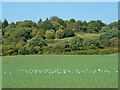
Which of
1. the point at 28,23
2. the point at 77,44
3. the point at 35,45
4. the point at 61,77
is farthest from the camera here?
the point at 28,23

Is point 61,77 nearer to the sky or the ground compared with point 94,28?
nearer to the ground

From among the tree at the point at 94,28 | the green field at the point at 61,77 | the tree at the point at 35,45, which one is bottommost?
the green field at the point at 61,77

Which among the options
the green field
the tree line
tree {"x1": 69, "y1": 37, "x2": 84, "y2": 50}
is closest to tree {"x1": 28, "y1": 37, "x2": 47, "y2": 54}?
the tree line

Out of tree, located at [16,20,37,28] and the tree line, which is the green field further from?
tree, located at [16,20,37,28]

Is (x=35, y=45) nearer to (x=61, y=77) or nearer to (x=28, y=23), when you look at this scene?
(x=28, y=23)

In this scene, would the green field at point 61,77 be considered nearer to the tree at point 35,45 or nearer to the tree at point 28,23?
the tree at point 35,45

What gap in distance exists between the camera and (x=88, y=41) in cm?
4225

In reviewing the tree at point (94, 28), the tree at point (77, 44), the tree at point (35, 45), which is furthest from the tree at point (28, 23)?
the tree at point (77, 44)

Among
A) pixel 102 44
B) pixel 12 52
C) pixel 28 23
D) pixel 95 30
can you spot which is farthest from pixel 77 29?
pixel 12 52

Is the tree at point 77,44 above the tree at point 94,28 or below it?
below

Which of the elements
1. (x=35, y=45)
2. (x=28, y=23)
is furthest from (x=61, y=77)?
(x=28, y=23)

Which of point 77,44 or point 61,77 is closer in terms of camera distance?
point 61,77

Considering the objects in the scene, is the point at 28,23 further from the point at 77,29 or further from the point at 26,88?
the point at 26,88

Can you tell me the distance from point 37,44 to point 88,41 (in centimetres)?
865
